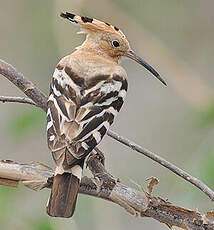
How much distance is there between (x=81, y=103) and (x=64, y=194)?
0.41 meters

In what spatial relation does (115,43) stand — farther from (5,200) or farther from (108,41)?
(5,200)

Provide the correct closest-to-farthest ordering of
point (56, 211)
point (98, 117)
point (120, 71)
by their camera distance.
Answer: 1. point (56, 211)
2. point (98, 117)
3. point (120, 71)

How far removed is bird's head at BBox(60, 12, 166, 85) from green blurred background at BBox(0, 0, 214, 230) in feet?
1.22

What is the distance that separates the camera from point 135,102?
18.0 feet

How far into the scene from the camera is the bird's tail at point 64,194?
8.77 ft

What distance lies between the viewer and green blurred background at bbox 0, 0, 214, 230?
3.45 m

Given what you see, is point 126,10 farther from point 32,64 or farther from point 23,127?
point 23,127

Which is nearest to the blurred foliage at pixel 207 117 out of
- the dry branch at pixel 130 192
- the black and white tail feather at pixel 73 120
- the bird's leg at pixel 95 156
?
the black and white tail feather at pixel 73 120

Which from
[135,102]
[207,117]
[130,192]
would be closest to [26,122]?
[207,117]

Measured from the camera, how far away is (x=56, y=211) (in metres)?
2.67

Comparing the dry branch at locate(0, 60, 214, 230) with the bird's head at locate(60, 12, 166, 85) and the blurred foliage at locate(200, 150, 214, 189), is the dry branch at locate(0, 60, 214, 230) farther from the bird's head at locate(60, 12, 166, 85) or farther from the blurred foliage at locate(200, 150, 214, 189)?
the bird's head at locate(60, 12, 166, 85)

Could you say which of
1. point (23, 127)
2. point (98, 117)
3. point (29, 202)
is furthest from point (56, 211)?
point (29, 202)

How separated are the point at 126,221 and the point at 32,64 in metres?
1.30

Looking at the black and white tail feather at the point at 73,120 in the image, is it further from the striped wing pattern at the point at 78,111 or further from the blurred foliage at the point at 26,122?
the blurred foliage at the point at 26,122
